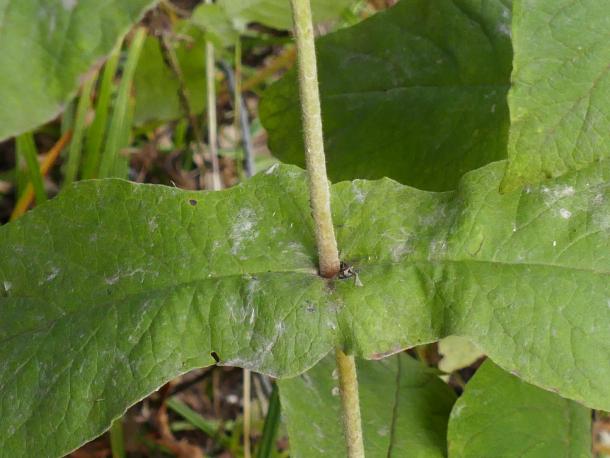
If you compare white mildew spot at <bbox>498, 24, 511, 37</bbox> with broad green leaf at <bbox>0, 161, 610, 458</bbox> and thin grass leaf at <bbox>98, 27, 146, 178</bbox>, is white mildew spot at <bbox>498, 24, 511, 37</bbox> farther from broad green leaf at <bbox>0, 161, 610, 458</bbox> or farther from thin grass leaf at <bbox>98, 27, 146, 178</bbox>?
thin grass leaf at <bbox>98, 27, 146, 178</bbox>

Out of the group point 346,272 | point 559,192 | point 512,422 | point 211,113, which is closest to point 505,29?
point 559,192

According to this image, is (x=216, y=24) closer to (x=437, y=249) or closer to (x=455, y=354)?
(x=455, y=354)

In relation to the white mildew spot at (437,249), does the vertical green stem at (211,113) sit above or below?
below

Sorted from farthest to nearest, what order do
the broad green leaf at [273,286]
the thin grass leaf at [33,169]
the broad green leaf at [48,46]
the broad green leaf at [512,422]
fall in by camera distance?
the thin grass leaf at [33,169], the broad green leaf at [512,422], the broad green leaf at [273,286], the broad green leaf at [48,46]

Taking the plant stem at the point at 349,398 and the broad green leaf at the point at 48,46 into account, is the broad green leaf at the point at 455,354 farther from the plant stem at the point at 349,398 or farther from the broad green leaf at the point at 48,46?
the broad green leaf at the point at 48,46

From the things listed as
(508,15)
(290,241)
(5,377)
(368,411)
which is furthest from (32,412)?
(508,15)

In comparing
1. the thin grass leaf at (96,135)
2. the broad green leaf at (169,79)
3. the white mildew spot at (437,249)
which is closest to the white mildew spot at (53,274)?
the white mildew spot at (437,249)

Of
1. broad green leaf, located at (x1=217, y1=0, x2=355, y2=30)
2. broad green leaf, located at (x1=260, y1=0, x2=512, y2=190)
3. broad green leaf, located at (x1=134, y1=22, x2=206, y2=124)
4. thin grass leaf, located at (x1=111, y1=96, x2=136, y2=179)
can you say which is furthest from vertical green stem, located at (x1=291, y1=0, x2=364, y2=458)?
broad green leaf, located at (x1=134, y1=22, x2=206, y2=124)

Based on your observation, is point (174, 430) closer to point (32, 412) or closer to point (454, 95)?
point (32, 412)
